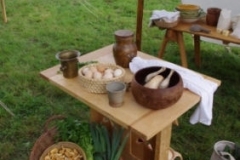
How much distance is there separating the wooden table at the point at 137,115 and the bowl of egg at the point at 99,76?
4 cm

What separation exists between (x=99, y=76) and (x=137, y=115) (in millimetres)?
311

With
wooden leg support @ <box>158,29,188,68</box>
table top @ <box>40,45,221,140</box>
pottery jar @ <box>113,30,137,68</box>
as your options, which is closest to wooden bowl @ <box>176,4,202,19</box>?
wooden leg support @ <box>158,29,188,68</box>

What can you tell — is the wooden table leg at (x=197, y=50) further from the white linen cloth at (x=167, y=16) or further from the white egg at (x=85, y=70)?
the white egg at (x=85, y=70)

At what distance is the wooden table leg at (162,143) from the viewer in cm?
163

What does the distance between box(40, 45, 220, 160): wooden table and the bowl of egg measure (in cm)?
4

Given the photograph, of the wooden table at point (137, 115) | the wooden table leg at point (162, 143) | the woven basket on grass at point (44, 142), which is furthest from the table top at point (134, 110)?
the woven basket on grass at point (44, 142)

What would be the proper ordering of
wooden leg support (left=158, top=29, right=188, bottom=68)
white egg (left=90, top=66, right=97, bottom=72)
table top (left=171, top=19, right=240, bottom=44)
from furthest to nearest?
wooden leg support (left=158, top=29, right=188, bottom=68) < table top (left=171, top=19, right=240, bottom=44) < white egg (left=90, top=66, right=97, bottom=72)

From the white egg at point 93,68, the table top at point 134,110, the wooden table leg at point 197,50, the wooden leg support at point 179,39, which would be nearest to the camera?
the table top at point 134,110

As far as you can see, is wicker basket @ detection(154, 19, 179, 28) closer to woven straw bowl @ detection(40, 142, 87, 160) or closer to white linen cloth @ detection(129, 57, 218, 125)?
white linen cloth @ detection(129, 57, 218, 125)

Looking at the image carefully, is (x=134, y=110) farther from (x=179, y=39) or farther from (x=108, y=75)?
(x=179, y=39)

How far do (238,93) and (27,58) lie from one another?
1990 millimetres

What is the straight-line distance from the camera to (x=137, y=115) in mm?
1507

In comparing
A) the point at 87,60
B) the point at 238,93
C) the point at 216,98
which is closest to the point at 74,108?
the point at 87,60

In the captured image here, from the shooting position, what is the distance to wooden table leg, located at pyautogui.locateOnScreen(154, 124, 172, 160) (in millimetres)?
1627
